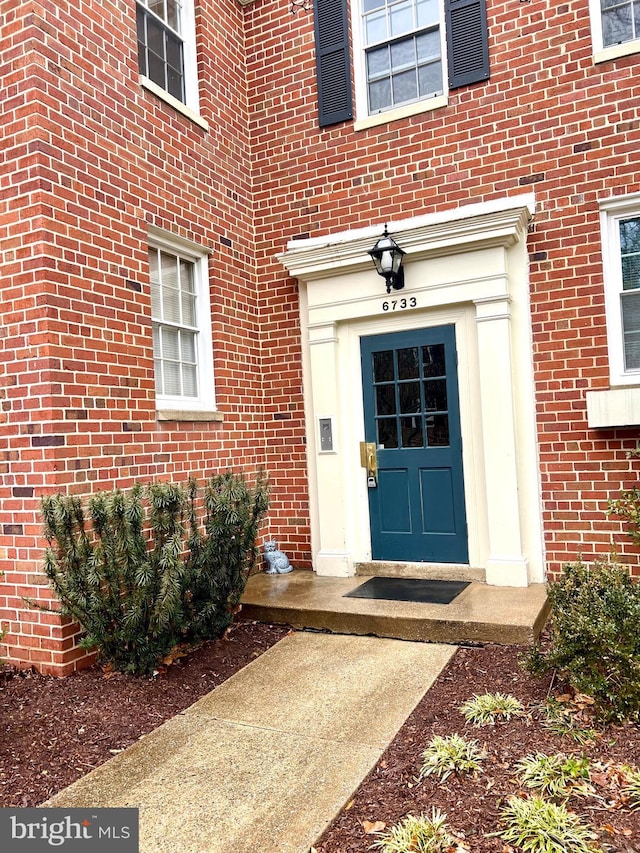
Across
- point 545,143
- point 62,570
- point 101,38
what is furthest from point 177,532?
point 545,143

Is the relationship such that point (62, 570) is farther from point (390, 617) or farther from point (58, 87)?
point (58, 87)

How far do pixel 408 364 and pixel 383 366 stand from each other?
0.25 meters

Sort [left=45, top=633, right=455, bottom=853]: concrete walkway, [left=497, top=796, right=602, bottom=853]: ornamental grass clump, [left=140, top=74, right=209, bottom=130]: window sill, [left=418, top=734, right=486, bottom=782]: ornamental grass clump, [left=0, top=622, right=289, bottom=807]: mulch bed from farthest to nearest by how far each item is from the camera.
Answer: [left=140, top=74, right=209, bottom=130]: window sill → [left=0, top=622, right=289, bottom=807]: mulch bed → [left=418, top=734, right=486, bottom=782]: ornamental grass clump → [left=45, top=633, right=455, bottom=853]: concrete walkway → [left=497, top=796, right=602, bottom=853]: ornamental grass clump

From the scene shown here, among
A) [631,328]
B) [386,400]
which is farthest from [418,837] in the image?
[631,328]

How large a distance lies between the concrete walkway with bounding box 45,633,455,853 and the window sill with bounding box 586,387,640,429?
86.4 inches

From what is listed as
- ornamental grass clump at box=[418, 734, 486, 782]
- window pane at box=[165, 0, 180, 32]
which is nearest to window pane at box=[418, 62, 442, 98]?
window pane at box=[165, 0, 180, 32]

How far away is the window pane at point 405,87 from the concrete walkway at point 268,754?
4977 millimetres

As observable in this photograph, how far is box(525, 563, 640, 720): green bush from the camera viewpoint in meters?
3.18

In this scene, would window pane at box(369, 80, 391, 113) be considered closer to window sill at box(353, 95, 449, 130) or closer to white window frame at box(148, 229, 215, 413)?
window sill at box(353, 95, 449, 130)

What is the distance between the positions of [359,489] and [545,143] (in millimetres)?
3484

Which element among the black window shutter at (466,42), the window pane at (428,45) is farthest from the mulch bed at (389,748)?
the window pane at (428,45)

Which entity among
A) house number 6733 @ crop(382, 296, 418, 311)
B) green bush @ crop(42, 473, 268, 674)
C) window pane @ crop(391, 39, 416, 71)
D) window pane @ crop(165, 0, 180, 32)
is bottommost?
green bush @ crop(42, 473, 268, 674)

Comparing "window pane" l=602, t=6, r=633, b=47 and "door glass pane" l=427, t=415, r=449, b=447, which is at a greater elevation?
"window pane" l=602, t=6, r=633, b=47

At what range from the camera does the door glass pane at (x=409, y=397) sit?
585 centimetres
